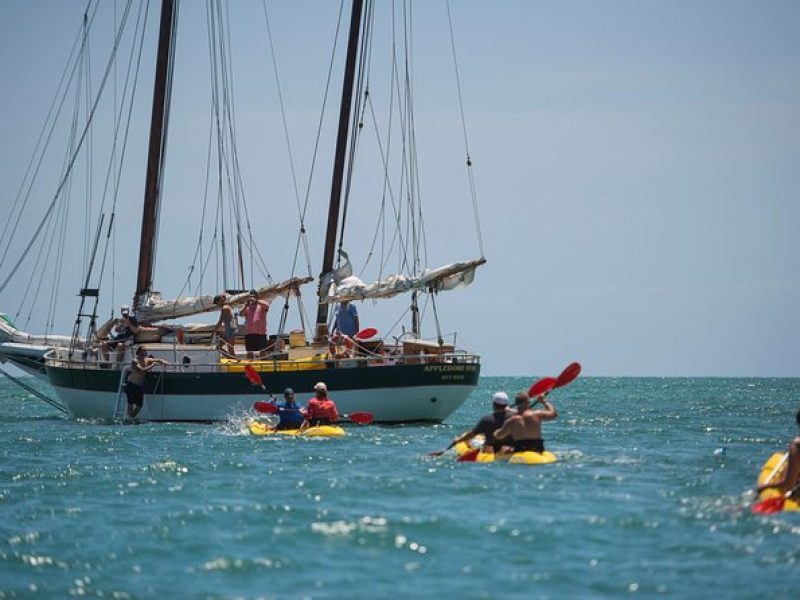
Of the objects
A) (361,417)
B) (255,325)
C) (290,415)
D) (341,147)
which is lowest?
(361,417)

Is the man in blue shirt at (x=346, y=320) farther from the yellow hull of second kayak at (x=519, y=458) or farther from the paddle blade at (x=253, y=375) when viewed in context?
the yellow hull of second kayak at (x=519, y=458)

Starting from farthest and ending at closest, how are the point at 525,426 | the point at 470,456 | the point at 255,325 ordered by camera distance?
the point at 255,325
the point at 470,456
the point at 525,426

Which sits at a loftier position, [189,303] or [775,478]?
[189,303]

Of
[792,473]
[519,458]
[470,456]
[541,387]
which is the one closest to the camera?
[792,473]

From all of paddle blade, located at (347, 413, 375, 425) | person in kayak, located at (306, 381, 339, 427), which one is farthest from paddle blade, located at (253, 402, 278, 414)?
paddle blade, located at (347, 413, 375, 425)

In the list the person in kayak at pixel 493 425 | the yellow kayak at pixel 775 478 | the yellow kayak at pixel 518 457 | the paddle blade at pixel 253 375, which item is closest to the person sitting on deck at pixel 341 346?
the paddle blade at pixel 253 375

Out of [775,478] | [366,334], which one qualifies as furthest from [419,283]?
[775,478]

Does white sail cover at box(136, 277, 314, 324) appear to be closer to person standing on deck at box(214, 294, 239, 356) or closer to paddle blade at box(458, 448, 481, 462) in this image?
person standing on deck at box(214, 294, 239, 356)

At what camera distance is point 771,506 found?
2019 centimetres

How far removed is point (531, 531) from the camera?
19.4m

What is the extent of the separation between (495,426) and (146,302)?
19902 mm

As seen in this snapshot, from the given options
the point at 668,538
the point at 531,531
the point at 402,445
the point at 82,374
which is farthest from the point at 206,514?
the point at 82,374

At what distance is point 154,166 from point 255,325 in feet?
23.3

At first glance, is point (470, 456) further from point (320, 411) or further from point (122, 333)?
point (122, 333)
